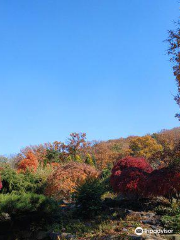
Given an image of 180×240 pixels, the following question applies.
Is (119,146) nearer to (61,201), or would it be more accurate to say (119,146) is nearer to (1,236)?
(61,201)

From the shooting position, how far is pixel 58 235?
6238 mm

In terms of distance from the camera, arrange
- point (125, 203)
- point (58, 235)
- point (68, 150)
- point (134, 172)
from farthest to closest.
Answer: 1. point (68, 150)
2. point (125, 203)
3. point (134, 172)
4. point (58, 235)

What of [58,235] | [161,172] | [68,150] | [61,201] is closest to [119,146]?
[68,150]

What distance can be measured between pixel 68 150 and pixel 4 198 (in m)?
14.1

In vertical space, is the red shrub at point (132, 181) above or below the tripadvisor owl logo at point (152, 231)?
above

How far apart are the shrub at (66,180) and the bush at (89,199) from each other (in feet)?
5.32

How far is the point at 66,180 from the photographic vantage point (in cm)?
980

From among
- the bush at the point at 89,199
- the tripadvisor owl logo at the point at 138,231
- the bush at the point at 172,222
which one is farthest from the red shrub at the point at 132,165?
the tripadvisor owl logo at the point at 138,231

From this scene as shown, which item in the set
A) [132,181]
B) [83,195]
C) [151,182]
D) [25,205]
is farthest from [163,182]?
[25,205]

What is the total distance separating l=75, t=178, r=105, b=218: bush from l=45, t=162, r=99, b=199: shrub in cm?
162

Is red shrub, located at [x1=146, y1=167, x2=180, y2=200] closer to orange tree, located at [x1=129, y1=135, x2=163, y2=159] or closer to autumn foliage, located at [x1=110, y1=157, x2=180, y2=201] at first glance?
autumn foliage, located at [x1=110, y1=157, x2=180, y2=201]

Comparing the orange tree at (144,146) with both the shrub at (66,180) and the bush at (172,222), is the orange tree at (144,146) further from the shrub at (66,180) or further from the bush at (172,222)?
the bush at (172,222)

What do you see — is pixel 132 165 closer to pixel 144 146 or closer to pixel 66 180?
pixel 66 180

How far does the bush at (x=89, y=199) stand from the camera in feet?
25.1
